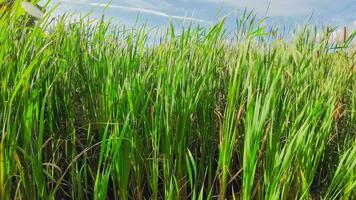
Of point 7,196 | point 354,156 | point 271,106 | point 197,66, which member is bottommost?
point 7,196

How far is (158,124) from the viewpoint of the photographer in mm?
1577

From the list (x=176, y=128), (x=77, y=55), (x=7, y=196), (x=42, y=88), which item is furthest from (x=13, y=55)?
(x=176, y=128)

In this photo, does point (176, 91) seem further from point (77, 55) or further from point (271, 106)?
point (77, 55)

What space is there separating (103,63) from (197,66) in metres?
0.38

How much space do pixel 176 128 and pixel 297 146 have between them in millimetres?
407

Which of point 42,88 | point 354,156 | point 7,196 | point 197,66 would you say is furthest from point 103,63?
point 354,156

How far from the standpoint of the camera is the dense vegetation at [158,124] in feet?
4.75

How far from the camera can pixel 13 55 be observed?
1.56 metres

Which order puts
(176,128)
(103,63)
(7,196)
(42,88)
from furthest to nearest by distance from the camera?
(103,63), (42,88), (176,128), (7,196)

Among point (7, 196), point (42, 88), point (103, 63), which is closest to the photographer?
point (7, 196)

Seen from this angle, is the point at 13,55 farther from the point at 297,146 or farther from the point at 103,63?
the point at 297,146

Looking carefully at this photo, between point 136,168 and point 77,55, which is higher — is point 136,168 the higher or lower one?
the lower one

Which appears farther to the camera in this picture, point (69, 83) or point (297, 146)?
point (69, 83)

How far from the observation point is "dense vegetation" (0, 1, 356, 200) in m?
1.45
